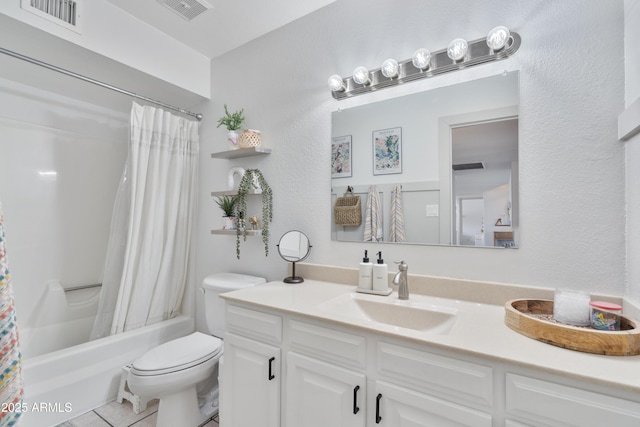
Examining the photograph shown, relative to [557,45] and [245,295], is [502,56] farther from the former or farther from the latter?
[245,295]

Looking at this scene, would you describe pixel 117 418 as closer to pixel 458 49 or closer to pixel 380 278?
pixel 380 278

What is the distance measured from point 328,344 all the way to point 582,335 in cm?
77

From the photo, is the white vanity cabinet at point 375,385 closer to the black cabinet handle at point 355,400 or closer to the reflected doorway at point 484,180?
the black cabinet handle at point 355,400

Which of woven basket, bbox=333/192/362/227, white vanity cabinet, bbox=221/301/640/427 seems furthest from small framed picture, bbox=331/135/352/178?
white vanity cabinet, bbox=221/301/640/427

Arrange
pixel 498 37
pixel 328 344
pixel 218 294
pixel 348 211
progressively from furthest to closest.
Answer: pixel 218 294, pixel 348 211, pixel 498 37, pixel 328 344

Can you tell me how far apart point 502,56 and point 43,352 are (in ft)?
10.5

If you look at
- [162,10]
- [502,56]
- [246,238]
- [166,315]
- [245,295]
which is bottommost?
[166,315]

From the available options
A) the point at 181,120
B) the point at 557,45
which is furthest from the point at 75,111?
the point at 557,45

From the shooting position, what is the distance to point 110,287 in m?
2.03

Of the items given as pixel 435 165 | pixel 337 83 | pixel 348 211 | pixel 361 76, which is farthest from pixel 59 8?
pixel 435 165

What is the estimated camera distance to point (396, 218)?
1.52 metres

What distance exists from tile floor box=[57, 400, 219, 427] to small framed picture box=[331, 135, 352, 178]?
1.65 m

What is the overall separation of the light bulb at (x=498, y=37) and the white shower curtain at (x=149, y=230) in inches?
83.0

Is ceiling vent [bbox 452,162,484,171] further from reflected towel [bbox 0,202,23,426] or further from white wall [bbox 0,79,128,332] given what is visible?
white wall [bbox 0,79,128,332]
